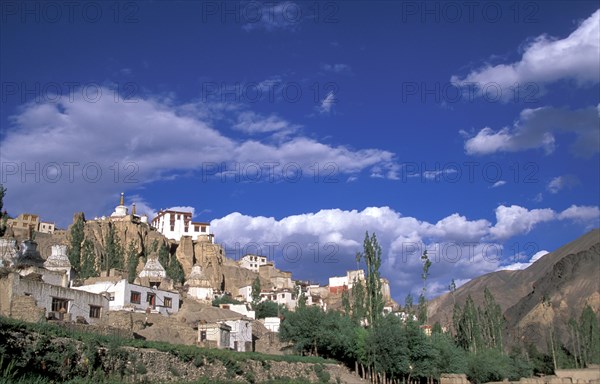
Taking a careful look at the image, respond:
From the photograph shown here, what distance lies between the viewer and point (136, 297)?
158 ft

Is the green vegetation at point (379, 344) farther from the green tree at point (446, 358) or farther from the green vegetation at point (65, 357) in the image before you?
the green vegetation at point (65, 357)

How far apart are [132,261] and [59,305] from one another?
39.0 metres

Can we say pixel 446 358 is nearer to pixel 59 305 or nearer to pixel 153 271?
pixel 59 305

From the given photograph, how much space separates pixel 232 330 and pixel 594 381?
33.6 m

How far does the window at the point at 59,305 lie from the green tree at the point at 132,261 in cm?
1805

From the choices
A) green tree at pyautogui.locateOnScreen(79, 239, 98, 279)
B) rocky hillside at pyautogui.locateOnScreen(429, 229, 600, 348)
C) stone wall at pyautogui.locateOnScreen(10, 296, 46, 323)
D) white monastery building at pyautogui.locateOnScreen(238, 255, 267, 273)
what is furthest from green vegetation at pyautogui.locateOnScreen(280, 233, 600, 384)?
white monastery building at pyautogui.locateOnScreen(238, 255, 267, 273)

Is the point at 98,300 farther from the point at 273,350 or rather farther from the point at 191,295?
the point at 191,295

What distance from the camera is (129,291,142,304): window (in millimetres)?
47562

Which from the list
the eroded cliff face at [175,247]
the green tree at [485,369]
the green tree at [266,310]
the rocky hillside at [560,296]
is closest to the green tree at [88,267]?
the eroded cliff face at [175,247]

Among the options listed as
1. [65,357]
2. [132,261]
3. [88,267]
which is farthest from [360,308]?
[65,357]

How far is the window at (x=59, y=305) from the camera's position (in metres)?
36.8

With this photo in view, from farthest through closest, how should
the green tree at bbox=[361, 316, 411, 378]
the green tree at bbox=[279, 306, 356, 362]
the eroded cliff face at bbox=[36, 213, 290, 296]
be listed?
the eroded cliff face at bbox=[36, 213, 290, 296], the green tree at bbox=[279, 306, 356, 362], the green tree at bbox=[361, 316, 411, 378]

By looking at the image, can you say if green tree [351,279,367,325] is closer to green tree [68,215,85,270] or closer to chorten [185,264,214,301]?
chorten [185,264,214,301]

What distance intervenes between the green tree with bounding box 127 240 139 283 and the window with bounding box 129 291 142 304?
755 centimetres
